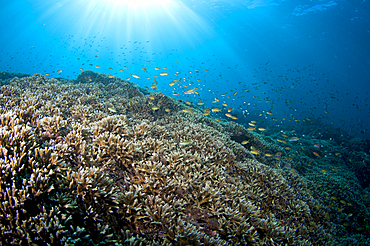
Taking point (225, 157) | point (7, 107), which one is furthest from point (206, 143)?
point (7, 107)

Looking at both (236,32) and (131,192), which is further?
(236,32)

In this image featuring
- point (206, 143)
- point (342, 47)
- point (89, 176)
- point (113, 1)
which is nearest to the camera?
point (89, 176)

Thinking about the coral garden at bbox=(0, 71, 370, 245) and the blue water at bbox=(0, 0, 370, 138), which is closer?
the coral garden at bbox=(0, 71, 370, 245)

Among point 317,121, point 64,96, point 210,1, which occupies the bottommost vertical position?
point 317,121

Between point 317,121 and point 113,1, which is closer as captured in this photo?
point 317,121

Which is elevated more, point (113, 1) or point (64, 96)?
point (113, 1)

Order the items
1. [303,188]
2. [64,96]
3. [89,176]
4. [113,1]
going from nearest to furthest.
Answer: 1. [89,176]
2. [303,188]
3. [64,96]
4. [113,1]

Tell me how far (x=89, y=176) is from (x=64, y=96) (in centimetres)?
622

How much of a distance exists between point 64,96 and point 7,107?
6.37 ft

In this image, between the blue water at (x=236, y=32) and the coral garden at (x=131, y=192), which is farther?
the blue water at (x=236, y=32)

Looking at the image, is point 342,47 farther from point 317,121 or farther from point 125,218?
point 125,218

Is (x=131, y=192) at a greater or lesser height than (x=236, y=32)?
lesser

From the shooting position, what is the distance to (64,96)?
6883 mm

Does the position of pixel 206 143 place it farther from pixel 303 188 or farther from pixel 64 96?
pixel 64 96
